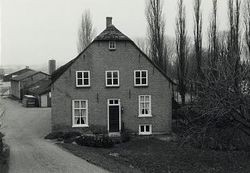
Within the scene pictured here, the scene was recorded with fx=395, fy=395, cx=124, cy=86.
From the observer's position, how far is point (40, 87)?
6056 cm

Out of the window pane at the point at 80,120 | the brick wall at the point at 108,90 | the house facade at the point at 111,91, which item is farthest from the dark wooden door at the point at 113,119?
the window pane at the point at 80,120

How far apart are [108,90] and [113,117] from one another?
2.38 metres

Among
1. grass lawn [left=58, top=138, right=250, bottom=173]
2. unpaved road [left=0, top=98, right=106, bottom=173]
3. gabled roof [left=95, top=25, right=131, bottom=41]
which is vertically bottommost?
grass lawn [left=58, top=138, right=250, bottom=173]

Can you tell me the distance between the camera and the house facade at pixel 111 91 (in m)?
33.6

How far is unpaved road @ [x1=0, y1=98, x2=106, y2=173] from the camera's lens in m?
19.3

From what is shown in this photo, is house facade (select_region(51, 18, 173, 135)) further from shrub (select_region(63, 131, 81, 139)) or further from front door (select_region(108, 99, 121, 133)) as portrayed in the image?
shrub (select_region(63, 131, 81, 139))

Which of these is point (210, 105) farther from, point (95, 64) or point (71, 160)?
point (95, 64)

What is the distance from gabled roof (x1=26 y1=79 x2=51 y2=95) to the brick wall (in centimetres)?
2218

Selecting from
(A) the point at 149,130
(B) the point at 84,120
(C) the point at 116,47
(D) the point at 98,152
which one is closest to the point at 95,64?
(C) the point at 116,47

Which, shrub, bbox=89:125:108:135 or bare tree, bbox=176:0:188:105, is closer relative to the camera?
shrub, bbox=89:125:108:135

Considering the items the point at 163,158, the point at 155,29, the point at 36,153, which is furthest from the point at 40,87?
the point at 163,158

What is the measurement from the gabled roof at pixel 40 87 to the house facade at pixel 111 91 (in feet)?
73.0

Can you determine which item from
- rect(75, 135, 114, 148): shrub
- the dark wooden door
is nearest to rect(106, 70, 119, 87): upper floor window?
the dark wooden door

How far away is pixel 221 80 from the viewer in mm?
21547
